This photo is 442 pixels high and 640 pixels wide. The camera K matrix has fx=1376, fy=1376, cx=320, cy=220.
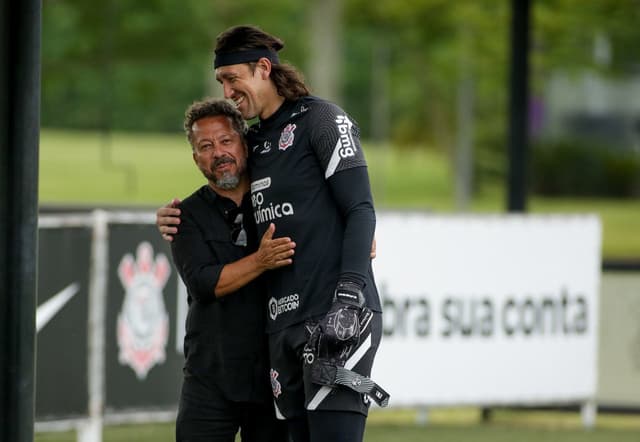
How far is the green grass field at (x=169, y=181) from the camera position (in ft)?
74.9

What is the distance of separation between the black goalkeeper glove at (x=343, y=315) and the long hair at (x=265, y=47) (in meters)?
0.64

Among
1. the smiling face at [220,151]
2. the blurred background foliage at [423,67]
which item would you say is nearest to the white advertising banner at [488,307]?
the smiling face at [220,151]

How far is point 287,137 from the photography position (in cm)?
412

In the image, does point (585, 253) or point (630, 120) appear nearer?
point (585, 253)

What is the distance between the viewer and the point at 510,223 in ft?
28.1

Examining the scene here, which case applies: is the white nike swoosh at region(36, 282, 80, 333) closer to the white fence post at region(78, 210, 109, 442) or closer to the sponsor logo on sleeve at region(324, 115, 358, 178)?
the white fence post at region(78, 210, 109, 442)

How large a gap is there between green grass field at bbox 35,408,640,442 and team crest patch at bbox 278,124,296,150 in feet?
13.6

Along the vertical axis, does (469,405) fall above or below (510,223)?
below

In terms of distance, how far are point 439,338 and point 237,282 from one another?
4.29 m

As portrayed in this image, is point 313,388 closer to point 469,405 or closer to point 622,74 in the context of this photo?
point 469,405

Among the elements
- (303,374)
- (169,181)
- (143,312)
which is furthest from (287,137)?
(169,181)

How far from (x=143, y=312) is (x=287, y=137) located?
12.0ft

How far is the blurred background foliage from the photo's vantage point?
875 inches

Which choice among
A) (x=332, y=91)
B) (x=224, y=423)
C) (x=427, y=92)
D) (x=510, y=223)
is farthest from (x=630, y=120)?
(x=224, y=423)
